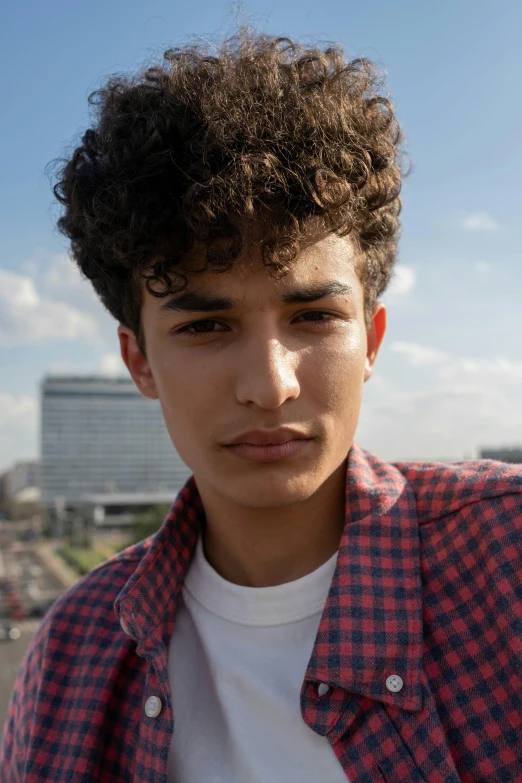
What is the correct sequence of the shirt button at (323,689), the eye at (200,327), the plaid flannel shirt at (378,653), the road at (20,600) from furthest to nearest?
the road at (20,600), the eye at (200,327), the shirt button at (323,689), the plaid flannel shirt at (378,653)

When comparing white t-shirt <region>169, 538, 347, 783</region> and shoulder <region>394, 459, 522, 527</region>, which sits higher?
shoulder <region>394, 459, 522, 527</region>

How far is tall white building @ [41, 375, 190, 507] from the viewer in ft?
296

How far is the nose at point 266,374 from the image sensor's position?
1714mm

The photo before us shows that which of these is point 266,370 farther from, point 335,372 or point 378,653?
point 378,653

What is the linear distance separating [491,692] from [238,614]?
0.76 metres

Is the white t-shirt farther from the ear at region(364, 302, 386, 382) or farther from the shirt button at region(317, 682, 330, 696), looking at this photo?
the ear at region(364, 302, 386, 382)

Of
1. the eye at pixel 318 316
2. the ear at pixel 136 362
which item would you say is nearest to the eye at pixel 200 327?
the eye at pixel 318 316

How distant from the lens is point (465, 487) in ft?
5.73

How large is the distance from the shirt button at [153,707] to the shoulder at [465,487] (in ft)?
2.88

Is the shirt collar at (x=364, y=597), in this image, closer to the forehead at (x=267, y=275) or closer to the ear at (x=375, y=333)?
the ear at (x=375, y=333)


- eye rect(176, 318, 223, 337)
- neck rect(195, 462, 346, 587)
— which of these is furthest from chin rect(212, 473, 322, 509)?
eye rect(176, 318, 223, 337)

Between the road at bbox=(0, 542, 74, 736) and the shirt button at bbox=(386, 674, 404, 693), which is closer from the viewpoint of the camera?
the shirt button at bbox=(386, 674, 404, 693)

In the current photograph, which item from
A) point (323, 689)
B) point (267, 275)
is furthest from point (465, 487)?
point (267, 275)

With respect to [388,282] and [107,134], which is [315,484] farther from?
[107,134]
